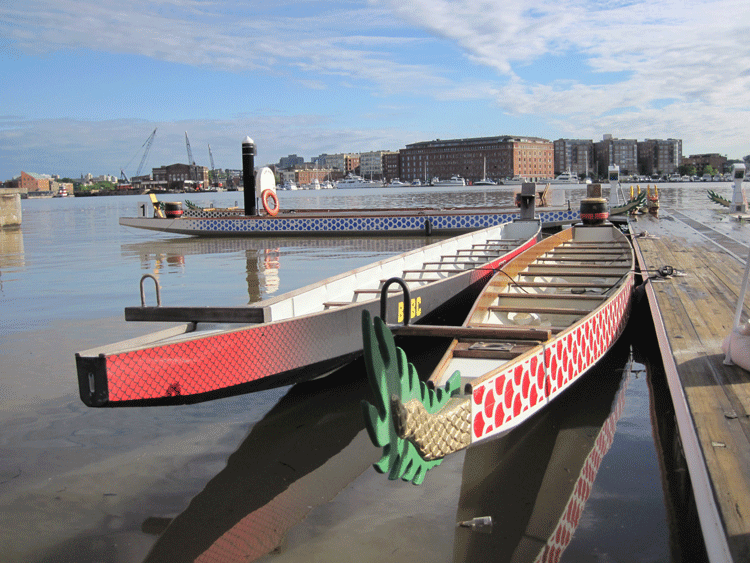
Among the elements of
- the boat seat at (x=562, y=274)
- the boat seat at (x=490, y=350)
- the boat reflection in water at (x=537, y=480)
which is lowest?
the boat reflection in water at (x=537, y=480)

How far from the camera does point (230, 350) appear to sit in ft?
16.6

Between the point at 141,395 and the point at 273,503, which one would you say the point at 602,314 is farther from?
the point at 141,395

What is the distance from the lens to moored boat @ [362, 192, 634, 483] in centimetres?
313

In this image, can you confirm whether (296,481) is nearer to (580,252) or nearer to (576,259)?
(576,259)

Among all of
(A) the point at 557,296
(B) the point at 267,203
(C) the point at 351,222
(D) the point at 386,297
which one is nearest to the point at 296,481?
(D) the point at 386,297

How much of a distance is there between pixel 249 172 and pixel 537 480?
72.2 feet

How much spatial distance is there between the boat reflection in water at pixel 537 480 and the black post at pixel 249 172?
20135 mm

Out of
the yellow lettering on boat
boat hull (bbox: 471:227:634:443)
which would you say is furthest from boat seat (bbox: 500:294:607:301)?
the yellow lettering on boat

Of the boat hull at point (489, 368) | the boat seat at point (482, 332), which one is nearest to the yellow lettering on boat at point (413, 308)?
the boat hull at point (489, 368)

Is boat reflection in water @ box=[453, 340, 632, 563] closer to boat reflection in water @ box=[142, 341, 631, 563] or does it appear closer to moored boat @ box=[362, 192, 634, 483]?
boat reflection in water @ box=[142, 341, 631, 563]

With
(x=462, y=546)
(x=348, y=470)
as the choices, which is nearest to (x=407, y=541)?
(x=462, y=546)

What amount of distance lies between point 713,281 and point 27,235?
94.5 ft

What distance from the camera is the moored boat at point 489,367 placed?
123 inches

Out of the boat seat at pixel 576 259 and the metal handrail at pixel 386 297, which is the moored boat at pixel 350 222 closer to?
the boat seat at pixel 576 259
